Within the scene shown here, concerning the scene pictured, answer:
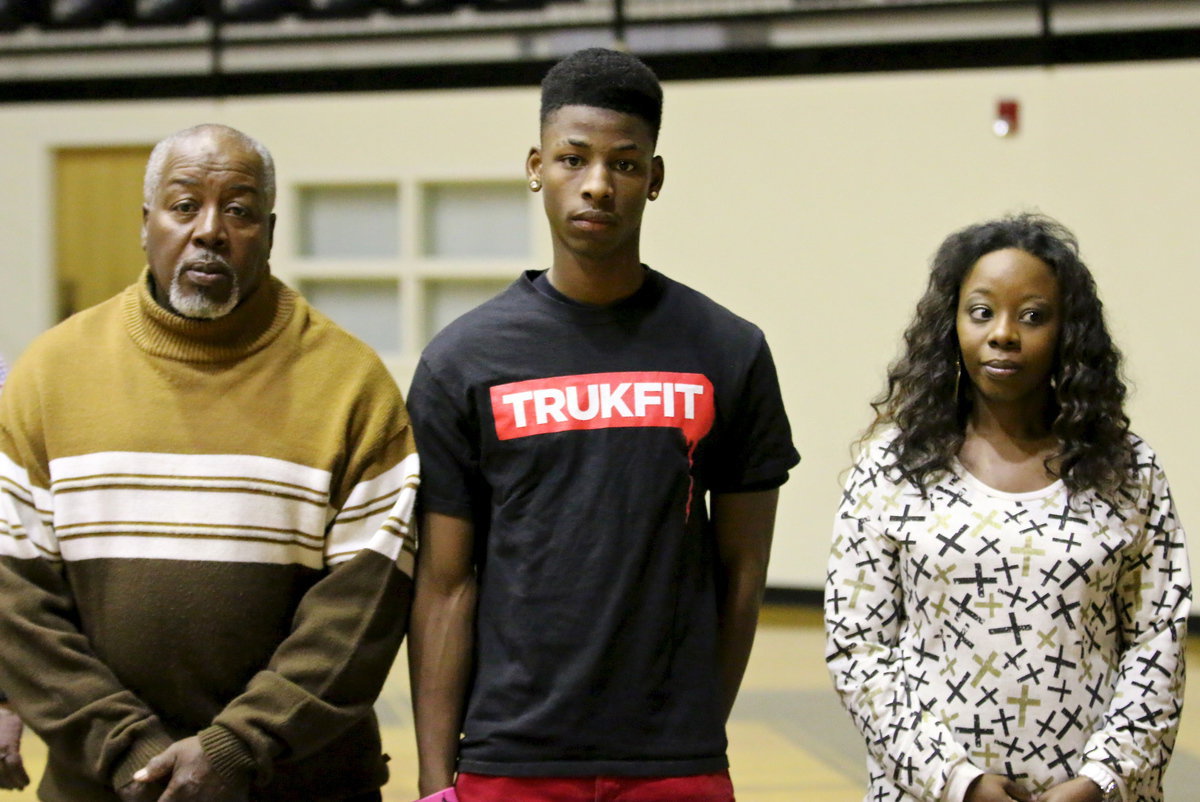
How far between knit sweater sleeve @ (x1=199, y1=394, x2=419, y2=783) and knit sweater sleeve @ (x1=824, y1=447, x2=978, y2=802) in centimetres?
59

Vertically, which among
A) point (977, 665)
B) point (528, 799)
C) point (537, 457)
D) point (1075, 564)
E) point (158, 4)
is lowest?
point (528, 799)

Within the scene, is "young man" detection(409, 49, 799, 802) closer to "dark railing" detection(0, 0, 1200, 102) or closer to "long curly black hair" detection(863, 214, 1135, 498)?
"long curly black hair" detection(863, 214, 1135, 498)

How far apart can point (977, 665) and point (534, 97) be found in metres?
5.43

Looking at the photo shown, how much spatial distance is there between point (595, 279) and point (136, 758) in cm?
85

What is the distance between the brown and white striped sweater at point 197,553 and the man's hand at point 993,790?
79cm

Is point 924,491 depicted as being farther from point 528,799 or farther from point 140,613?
point 140,613

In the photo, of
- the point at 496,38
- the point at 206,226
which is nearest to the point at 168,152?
the point at 206,226

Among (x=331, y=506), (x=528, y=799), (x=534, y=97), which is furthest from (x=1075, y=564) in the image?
(x=534, y=97)

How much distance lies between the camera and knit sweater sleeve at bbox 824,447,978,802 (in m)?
1.79

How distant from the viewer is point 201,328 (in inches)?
70.6

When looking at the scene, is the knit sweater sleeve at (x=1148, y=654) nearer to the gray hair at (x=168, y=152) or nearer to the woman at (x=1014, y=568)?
the woman at (x=1014, y=568)

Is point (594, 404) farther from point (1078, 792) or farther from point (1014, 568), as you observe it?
point (1078, 792)

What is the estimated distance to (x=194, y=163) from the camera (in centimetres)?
179

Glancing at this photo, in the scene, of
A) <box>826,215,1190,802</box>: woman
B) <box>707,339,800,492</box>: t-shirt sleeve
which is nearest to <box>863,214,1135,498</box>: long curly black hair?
<box>826,215,1190,802</box>: woman
